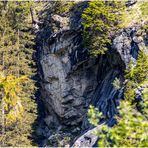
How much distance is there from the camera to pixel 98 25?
2578 cm

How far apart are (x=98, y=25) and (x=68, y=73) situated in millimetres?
5025

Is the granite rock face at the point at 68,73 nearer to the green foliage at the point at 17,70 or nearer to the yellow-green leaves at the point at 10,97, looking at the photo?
the green foliage at the point at 17,70

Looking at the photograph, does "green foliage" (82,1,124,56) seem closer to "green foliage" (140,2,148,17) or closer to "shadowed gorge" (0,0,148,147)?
"shadowed gorge" (0,0,148,147)

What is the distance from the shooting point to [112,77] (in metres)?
25.0

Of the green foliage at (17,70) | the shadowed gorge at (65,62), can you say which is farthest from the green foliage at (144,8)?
the green foliage at (17,70)

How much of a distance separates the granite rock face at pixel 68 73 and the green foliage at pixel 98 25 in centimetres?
86

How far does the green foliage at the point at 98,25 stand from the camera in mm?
25484

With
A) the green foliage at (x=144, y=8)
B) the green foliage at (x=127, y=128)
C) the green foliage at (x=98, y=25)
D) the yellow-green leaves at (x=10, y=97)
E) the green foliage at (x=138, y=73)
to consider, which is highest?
the green foliage at (x=144, y=8)

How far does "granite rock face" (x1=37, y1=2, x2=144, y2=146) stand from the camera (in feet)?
90.8

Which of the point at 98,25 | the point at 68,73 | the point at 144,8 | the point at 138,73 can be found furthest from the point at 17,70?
the point at 138,73

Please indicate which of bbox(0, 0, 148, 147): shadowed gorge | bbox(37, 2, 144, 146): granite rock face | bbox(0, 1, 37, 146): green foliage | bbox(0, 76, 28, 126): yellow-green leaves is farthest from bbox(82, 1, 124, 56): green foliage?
bbox(0, 76, 28, 126): yellow-green leaves

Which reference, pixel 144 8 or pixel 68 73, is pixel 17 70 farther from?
pixel 144 8

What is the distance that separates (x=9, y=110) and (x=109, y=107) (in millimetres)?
7645

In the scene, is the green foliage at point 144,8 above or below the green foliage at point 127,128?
above
